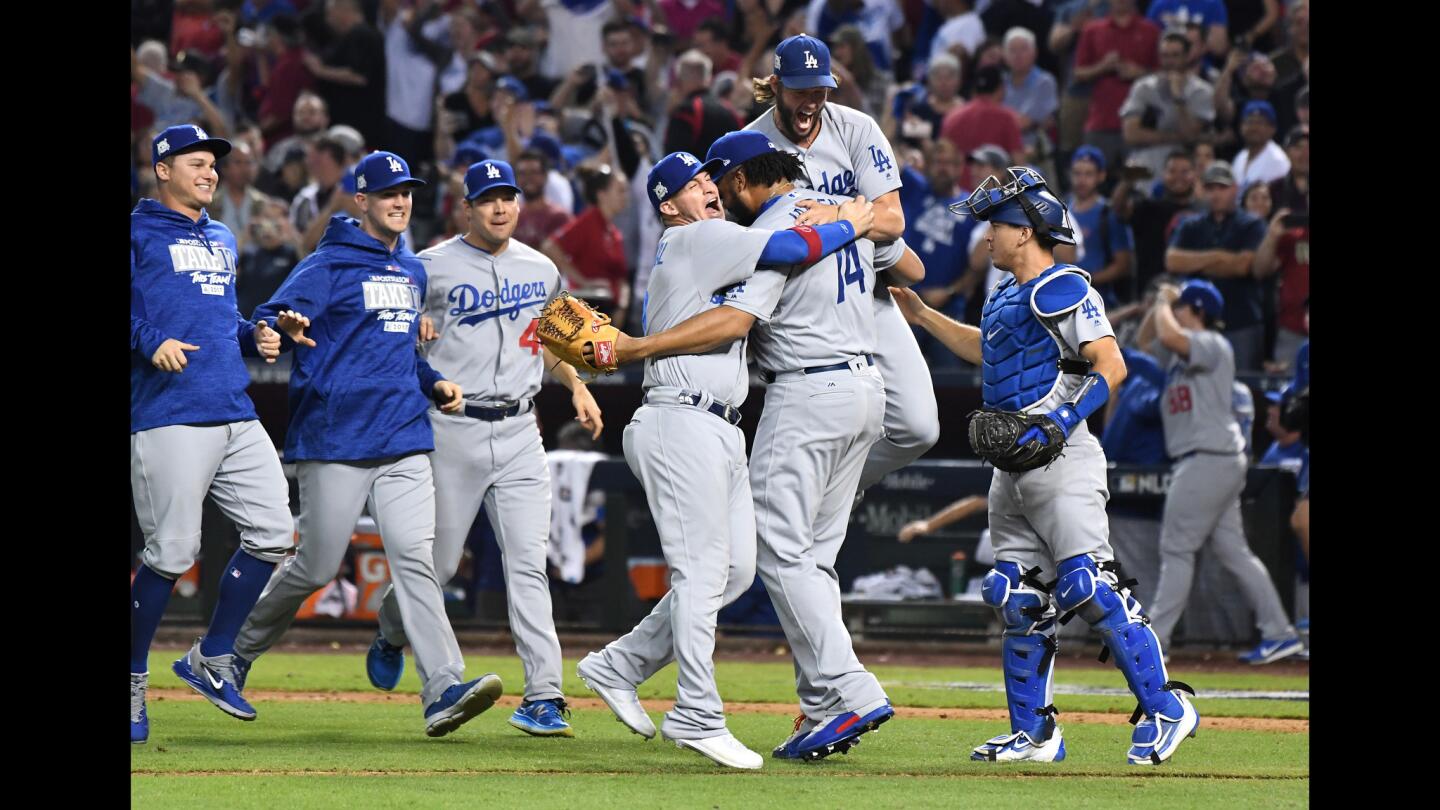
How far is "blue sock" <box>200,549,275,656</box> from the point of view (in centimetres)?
694

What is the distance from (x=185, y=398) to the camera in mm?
6559

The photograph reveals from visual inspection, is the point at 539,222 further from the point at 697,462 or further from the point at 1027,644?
the point at 1027,644

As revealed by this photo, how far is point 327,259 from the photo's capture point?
6883 millimetres

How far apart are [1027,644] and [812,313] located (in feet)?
4.40

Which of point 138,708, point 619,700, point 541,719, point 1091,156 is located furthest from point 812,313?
point 1091,156

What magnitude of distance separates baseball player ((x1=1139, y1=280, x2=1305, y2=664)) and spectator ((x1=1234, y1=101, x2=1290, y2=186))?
2677 mm

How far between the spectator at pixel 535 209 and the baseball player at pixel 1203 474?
14.9ft

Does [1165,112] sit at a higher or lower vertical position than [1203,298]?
higher

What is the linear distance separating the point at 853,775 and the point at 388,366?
2.40m

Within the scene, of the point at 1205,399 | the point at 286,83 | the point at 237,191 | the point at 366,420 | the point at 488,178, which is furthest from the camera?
the point at 286,83

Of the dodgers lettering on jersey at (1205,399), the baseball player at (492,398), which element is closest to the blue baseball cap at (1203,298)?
the dodgers lettering on jersey at (1205,399)

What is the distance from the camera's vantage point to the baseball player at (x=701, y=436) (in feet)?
19.1
